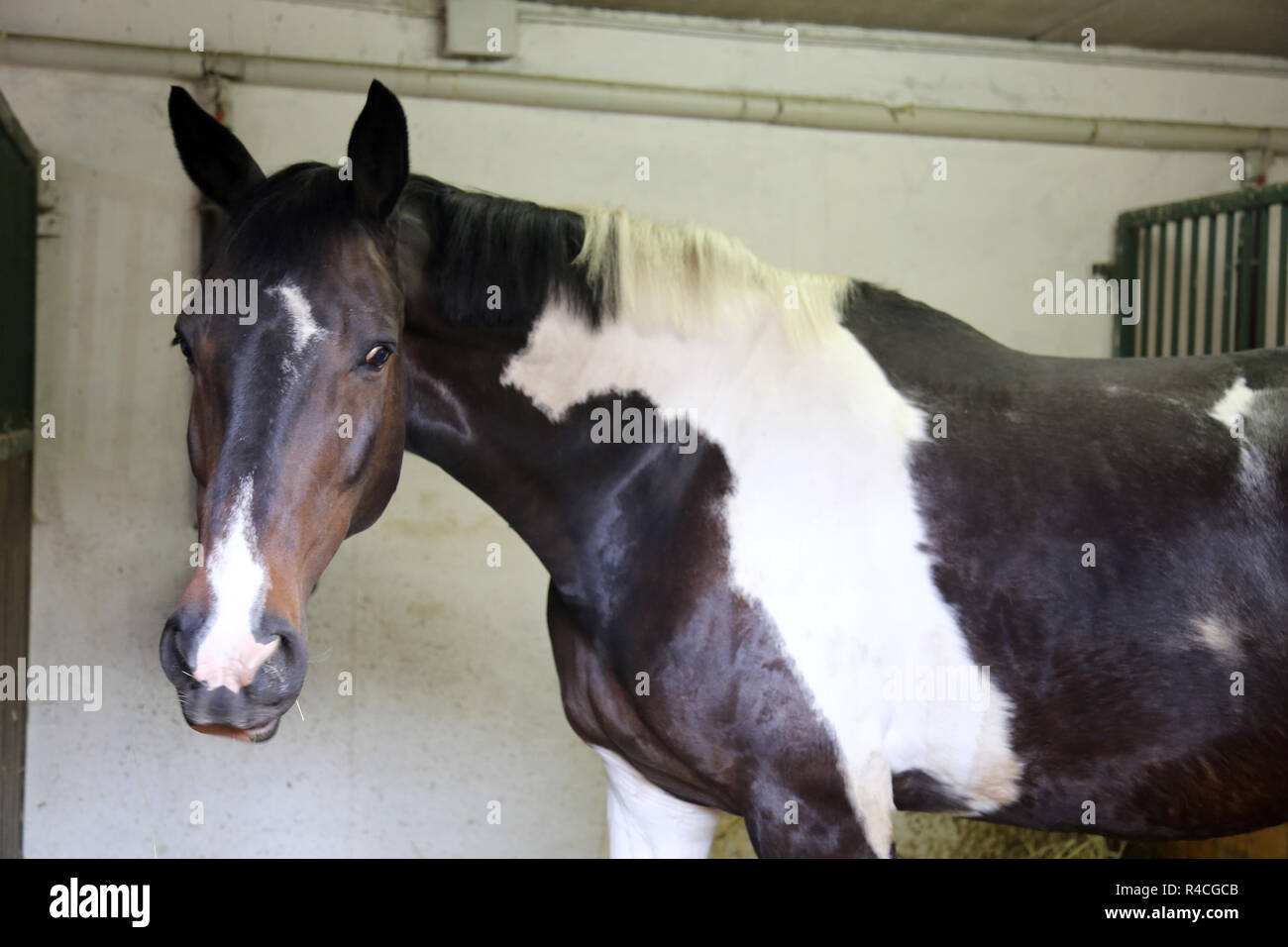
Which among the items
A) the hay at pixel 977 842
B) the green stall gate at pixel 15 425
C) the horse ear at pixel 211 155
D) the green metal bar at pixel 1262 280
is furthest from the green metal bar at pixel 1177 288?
the green stall gate at pixel 15 425

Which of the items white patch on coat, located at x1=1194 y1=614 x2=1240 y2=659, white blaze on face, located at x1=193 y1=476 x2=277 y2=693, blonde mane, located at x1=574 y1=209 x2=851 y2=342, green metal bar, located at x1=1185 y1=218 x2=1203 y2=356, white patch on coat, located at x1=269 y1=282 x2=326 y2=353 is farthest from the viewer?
green metal bar, located at x1=1185 y1=218 x2=1203 y2=356

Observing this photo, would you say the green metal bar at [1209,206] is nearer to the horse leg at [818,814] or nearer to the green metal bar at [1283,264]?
the green metal bar at [1283,264]

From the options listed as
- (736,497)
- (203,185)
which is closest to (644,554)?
(736,497)

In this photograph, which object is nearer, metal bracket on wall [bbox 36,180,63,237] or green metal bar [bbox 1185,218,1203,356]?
metal bracket on wall [bbox 36,180,63,237]

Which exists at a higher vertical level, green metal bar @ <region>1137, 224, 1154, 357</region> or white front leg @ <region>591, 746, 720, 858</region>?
green metal bar @ <region>1137, 224, 1154, 357</region>

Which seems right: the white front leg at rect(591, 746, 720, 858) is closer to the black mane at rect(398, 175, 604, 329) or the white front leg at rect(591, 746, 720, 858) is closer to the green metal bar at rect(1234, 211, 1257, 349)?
the black mane at rect(398, 175, 604, 329)

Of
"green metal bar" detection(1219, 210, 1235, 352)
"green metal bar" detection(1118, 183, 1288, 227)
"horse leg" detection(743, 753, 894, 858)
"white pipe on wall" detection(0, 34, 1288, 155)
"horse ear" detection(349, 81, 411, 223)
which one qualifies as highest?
"white pipe on wall" detection(0, 34, 1288, 155)

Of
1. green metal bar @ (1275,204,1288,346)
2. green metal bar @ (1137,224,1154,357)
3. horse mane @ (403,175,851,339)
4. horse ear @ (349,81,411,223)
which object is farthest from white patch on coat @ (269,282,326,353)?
green metal bar @ (1137,224,1154,357)

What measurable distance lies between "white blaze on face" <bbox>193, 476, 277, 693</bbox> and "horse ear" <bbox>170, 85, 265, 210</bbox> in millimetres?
609

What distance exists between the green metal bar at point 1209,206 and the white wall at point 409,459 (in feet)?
0.49

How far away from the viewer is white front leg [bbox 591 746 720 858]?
1959 mm

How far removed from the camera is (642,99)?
3.81 m

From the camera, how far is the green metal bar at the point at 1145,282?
13.7 feet

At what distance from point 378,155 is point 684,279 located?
21.2 inches
